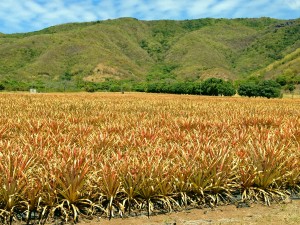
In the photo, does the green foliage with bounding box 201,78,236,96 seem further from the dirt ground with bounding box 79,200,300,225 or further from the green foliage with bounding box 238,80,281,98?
the dirt ground with bounding box 79,200,300,225

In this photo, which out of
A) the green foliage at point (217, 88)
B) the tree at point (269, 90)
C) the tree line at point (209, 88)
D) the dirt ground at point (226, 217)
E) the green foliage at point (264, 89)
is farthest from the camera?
the green foliage at point (217, 88)

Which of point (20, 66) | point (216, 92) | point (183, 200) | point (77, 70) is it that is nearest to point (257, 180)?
point (183, 200)

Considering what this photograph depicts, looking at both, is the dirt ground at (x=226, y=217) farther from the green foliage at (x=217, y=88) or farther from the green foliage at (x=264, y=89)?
the green foliage at (x=217, y=88)

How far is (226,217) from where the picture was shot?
6160mm

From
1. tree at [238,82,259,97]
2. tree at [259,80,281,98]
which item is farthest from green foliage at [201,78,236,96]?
tree at [259,80,281,98]

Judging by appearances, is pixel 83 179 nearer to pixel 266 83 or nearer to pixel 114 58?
pixel 266 83

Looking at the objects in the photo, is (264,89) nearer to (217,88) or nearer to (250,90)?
(250,90)

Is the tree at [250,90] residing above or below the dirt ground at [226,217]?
above

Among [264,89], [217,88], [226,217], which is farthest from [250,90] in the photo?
[226,217]

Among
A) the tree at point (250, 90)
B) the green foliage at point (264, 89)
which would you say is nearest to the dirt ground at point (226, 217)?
the green foliage at point (264, 89)

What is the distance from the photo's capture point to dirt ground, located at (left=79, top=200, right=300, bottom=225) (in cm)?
586

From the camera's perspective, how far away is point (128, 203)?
6359 millimetres

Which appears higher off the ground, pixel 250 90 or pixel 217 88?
pixel 217 88

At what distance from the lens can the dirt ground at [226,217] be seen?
586cm
